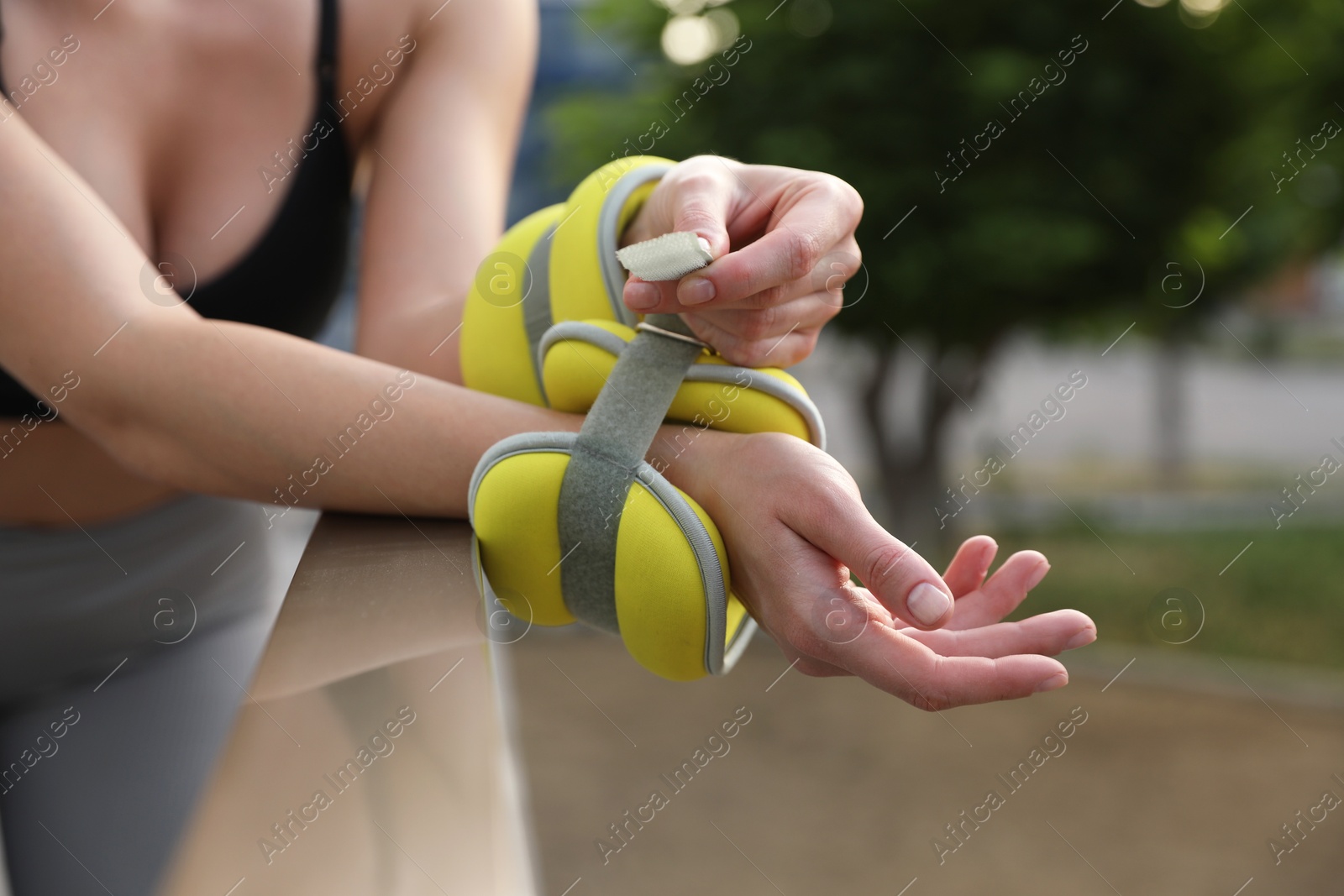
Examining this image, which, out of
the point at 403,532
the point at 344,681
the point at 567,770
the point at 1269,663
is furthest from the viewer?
the point at 1269,663

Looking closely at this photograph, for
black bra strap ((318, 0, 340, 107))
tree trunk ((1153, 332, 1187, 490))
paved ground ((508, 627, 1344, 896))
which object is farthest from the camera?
tree trunk ((1153, 332, 1187, 490))

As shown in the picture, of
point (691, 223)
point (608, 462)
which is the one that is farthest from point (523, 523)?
point (691, 223)

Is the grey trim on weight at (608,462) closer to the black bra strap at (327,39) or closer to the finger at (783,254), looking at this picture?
the finger at (783,254)

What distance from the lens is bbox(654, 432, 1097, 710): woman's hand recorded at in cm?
37

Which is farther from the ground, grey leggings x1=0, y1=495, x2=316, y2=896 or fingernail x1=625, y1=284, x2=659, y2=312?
fingernail x1=625, y1=284, x2=659, y2=312

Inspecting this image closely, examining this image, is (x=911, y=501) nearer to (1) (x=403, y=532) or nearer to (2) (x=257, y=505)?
(2) (x=257, y=505)

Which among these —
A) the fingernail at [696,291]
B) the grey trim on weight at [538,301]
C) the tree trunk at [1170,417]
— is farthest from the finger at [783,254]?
the tree trunk at [1170,417]

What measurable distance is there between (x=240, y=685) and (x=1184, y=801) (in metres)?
2.13

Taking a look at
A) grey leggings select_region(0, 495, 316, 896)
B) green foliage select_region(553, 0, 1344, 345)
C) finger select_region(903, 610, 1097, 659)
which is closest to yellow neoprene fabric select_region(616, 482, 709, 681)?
finger select_region(903, 610, 1097, 659)

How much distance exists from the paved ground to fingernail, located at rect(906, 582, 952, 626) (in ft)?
5.97

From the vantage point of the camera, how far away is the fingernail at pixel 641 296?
422 mm

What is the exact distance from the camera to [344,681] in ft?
1.14

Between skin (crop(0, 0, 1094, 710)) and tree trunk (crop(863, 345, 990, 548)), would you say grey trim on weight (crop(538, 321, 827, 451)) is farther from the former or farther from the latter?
tree trunk (crop(863, 345, 990, 548))

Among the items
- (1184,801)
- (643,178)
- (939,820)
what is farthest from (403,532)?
(1184,801)
